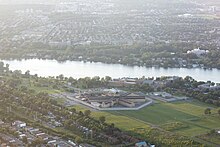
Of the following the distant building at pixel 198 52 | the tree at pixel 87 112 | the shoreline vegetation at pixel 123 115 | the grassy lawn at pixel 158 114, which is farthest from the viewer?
the distant building at pixel 198 52

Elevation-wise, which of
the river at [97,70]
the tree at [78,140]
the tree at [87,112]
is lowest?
the tree at [78,140]

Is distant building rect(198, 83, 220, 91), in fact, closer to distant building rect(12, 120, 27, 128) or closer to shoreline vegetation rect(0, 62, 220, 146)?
shoreline vegetation rect(0, 62, 220, 146)

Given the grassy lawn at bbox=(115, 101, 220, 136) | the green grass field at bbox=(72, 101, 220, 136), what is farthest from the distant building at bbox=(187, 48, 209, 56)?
the green grass field at bbox=(72, 101, 220, 136)

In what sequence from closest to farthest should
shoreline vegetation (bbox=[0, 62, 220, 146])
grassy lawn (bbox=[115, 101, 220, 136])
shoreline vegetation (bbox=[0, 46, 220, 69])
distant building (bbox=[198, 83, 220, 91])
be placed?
shoreline vegetation (bbox=[0, 62, 220, 146]) → grassy lawn (bbox=[115, 101, 220, 136]) → distant building (bbox=[198, 83, 220, 91]) → shoreline vegetation (bbox=[0, 46, 220, 69])

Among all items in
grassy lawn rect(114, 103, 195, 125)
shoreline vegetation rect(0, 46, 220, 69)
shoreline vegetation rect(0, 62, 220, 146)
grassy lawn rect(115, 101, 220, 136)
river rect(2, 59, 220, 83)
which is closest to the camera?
shoreline vegetation rect(0, 62, 220, 146)

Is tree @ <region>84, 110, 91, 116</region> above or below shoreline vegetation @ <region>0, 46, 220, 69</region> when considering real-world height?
below

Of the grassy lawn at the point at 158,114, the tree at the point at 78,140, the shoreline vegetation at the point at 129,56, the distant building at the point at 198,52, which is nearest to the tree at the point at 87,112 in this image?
the grassy lawn at the point at 158,114

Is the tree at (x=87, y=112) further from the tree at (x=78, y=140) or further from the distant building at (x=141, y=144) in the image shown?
the distant building at (x=141, y=144)

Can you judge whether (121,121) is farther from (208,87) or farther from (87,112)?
(208,87)

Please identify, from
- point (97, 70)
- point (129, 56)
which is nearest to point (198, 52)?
point (129, 56)
